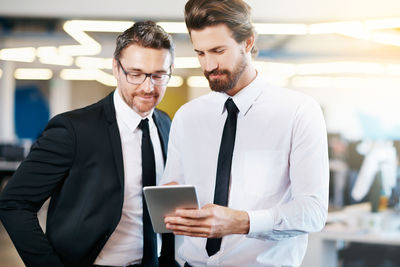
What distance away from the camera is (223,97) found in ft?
6.38

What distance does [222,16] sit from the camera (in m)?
1.77

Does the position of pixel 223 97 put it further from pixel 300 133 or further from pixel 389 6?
pixel 389 6

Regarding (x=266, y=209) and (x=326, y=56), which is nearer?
(x=266, y=209)

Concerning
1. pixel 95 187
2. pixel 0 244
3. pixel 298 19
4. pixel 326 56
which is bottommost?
pixel 0 244

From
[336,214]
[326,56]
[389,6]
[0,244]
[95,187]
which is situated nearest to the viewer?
[95,187]

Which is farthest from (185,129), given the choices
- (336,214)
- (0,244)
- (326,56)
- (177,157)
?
(326,56)

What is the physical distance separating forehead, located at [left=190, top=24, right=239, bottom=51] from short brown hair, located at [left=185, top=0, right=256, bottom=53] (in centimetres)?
2

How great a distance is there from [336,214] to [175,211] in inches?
127

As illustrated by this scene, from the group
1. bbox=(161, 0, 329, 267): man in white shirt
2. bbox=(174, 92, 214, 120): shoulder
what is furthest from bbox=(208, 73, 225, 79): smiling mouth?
bbox=(174, 92, 214, 120): shoulder

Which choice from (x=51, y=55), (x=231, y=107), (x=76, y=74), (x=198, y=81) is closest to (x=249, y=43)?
(x=231, y=107)

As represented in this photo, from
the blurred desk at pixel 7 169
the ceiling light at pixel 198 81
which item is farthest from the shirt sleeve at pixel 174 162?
the ceiling light at pixel 198 81

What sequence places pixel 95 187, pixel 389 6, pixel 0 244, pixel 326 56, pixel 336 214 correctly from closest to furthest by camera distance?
pixel 95 187 → pixel 336 214 → pixel 389 6 → pixel 0 244 → pixel 326 56

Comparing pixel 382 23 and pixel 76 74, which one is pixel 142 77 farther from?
pixel 76 74

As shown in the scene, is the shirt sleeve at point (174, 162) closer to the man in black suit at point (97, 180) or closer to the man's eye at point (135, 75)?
the man in black suit at point (97, 180)
